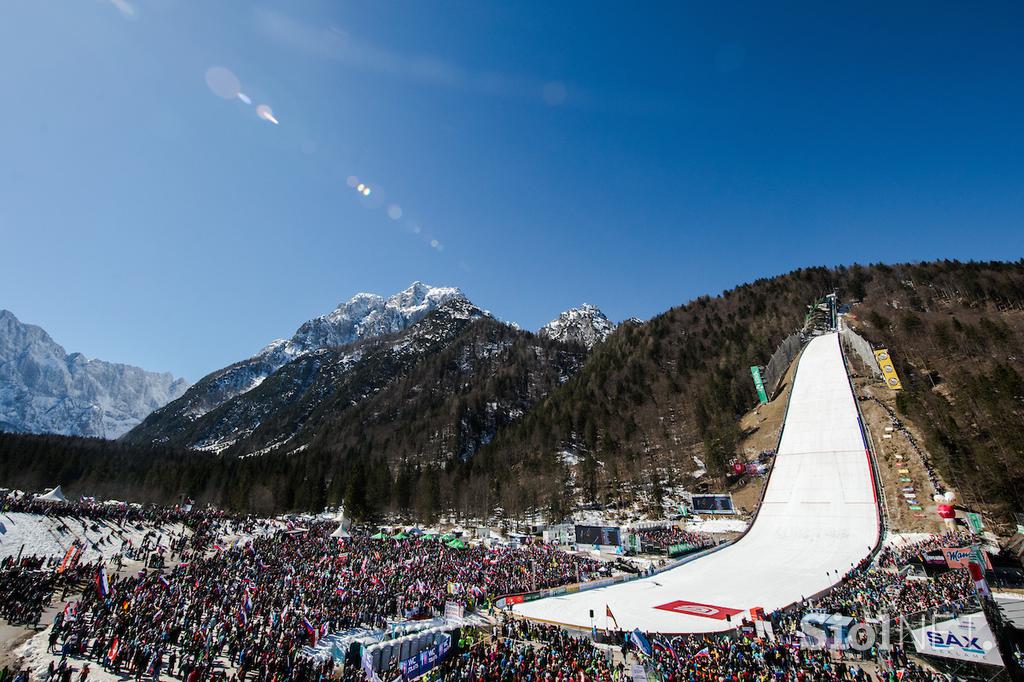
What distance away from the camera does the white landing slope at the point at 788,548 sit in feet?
A: 94.9

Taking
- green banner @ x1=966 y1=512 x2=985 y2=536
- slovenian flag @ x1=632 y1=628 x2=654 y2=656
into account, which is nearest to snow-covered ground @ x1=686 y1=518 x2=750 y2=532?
green banner @ x1=966 y1=512 x2=985 y2=536

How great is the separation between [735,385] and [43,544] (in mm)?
109023

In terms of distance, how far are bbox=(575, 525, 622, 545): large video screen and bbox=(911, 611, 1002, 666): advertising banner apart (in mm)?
34133

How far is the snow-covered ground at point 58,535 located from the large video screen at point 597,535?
44226 millimetres

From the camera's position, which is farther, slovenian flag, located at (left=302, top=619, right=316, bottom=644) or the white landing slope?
the white landing slope

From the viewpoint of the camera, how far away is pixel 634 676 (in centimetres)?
1683

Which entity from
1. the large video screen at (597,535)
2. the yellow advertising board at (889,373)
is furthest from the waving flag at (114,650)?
the yellow advertising board at (889,373)

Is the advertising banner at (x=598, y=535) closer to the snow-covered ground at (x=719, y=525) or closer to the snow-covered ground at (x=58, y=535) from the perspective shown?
the snow-covered ground at (x=719, y=525)

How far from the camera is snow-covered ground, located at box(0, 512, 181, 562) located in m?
35.4

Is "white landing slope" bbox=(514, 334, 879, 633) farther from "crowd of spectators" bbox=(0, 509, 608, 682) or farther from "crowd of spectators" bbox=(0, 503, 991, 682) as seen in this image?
"crowd of spectators" bbox=(0, 509, 608, 682)

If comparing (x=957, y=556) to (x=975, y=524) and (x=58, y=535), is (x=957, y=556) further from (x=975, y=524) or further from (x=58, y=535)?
(x=58, y=535)

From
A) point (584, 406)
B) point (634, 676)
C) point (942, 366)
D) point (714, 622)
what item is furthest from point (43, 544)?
point (942, 366)

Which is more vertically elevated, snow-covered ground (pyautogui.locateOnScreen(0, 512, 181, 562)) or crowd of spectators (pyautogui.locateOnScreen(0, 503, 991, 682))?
snow-covered ground (pyautogui.locateOnScreen(0, 512, 181, 562))

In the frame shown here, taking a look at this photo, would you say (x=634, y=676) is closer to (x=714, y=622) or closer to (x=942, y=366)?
(x=714, y=622)
